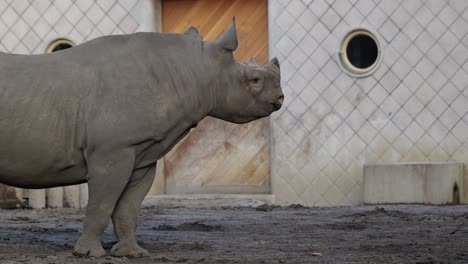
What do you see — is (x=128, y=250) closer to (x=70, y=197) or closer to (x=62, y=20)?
(x=70, y=197)

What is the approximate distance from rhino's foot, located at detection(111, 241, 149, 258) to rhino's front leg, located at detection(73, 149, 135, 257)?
0.14m

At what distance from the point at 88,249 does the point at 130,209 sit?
459 millimetres

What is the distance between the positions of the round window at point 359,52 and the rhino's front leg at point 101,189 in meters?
6.65

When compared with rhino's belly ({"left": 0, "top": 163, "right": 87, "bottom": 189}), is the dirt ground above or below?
below

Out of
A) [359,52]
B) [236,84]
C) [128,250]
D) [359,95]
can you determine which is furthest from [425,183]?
[128,250]

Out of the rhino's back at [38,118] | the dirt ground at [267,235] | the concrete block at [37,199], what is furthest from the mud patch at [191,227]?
the concrete block at [37,199]

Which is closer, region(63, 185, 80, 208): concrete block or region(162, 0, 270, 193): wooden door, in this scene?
region(63, 185, 80, 208): concrete block

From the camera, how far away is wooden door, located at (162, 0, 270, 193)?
520 inches

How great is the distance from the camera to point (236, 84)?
6773mm

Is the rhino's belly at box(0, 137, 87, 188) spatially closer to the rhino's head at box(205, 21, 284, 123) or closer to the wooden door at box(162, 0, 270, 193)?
the rhino's head at box(205, 21, 284, 123)

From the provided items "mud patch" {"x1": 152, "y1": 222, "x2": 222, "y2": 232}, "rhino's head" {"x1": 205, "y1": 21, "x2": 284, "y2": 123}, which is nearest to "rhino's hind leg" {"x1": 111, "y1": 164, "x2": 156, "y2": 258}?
"rhino's head" {"x1": 205, "y1": 21, "x2": 284, "y2": 123}

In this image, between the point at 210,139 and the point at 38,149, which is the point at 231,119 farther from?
the point at 210,139

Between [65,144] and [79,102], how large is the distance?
27 cm

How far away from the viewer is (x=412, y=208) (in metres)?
11.2
